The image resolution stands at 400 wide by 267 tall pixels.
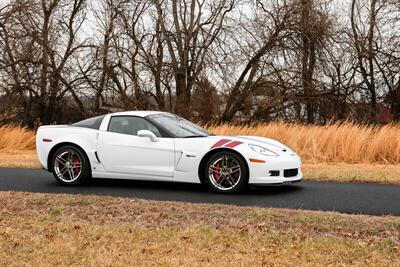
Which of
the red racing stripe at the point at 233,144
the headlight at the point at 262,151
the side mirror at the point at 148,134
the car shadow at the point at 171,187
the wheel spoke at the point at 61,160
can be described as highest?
the side mirror at the point at 148,134

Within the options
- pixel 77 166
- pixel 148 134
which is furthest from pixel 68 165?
pixel 148 134

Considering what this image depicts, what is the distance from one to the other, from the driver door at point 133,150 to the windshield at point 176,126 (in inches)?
6.8

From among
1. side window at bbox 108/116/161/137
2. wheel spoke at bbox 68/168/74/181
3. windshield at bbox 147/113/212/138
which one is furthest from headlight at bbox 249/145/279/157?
wheel spoke at bbox 68/168/74/181

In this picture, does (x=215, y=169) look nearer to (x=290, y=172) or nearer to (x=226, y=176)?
(x=226, y=176)

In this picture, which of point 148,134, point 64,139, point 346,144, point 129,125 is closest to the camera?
point 148,134

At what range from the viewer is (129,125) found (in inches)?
407

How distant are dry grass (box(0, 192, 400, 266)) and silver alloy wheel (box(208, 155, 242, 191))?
1480 mm

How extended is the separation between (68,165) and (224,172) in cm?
292

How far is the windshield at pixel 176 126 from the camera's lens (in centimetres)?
1012

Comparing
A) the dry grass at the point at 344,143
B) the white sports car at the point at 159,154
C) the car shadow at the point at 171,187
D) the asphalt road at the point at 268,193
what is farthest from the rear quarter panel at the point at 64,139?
the dry grass at the point at 344,143

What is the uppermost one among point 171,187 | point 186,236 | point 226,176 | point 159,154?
point 159,154

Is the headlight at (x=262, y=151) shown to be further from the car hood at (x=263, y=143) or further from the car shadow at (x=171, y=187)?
the car shadow at (x=171, y=187)

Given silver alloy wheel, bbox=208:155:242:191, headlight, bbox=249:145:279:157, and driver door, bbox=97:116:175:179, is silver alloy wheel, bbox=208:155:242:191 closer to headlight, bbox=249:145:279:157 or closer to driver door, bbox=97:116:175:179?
headlight, bbox=249:145:279:157

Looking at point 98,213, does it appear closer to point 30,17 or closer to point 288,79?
point 288,79
